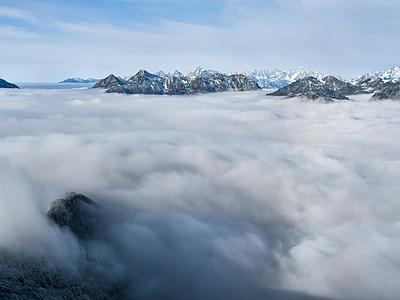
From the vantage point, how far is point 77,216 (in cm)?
16912

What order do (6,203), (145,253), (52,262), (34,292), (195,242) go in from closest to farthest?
(34,292), (52,262), (6,203), (145,253), (195,242)

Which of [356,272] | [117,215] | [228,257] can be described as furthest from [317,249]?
[117,215]

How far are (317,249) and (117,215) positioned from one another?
11415cm

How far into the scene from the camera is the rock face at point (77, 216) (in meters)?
164

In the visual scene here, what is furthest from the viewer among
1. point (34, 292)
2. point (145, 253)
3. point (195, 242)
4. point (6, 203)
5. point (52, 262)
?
point (195, 242)

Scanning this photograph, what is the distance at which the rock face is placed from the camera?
539 ft

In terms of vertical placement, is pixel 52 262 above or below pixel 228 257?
above

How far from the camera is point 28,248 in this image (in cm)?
13762

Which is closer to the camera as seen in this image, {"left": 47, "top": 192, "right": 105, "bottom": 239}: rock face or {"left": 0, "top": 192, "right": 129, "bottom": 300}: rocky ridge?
{"left": 0, "top": 192, "right": 129, "bottom": 300}: rocky ridge

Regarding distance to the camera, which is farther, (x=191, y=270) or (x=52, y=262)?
(x=191, y=270)

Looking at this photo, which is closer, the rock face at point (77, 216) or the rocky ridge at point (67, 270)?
the rocky ridge at point (67, 270)

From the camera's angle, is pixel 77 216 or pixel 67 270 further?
pixel 77 216

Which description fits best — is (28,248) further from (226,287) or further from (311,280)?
(311,280)

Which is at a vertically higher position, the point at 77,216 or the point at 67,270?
the point at 77,216
